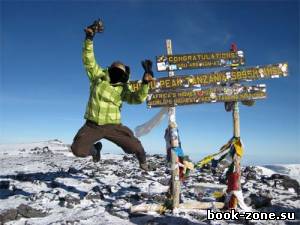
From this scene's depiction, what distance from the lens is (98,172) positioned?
45.1 feet

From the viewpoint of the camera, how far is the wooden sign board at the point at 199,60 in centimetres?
870

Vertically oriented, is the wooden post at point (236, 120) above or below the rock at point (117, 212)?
above

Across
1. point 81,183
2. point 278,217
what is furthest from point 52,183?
point 278,217

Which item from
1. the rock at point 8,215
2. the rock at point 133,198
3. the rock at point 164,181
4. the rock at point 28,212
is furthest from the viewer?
the rock at point 164,181

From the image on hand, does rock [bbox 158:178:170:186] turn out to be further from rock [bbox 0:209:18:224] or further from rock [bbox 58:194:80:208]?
rock [bbox 0:209:18:224]

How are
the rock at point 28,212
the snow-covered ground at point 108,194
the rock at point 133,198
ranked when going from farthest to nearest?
the rock at point 133,198 < the rock at point 28,212 < the snow-covered ground at point 108,194

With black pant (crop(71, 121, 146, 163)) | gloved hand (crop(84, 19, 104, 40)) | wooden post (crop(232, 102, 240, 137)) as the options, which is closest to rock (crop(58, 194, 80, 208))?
black pant (crop(71, 121, 146, 163))

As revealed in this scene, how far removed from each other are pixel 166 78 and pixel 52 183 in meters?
5.42

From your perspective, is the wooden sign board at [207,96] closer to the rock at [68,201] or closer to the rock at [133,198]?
the rock at [133,198]

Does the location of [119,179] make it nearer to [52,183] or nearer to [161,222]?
[52,183]

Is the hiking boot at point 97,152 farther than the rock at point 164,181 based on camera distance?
No

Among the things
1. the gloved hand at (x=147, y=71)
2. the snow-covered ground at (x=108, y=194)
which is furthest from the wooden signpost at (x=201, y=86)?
the snow-covered ground at (x=108, y=194)

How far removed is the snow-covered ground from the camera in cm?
802

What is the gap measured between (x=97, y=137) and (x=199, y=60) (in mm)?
3071
